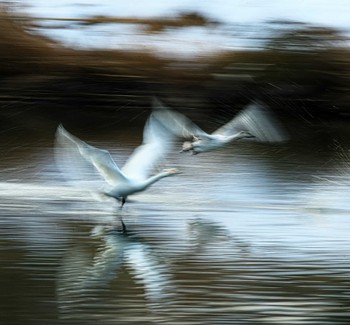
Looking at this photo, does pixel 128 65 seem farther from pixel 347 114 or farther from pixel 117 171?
pixel 117 171

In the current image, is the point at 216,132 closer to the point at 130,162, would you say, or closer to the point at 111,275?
the point at 130,162

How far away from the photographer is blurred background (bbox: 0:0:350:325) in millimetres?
8633

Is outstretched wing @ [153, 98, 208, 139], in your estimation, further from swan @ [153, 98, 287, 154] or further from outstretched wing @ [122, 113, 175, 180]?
outstretched wing @ [122, 113, 175, 180]

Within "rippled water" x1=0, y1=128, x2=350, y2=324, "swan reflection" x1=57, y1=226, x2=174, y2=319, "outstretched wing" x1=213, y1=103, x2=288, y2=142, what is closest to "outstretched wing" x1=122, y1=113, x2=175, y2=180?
"rippled water" x1=0, y1=128, x2=350, y2=324

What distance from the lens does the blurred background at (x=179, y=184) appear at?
8633mm

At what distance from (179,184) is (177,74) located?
1244 centimetres

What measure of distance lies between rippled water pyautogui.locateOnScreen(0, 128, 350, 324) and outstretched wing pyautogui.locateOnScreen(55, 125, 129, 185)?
1.41 feet

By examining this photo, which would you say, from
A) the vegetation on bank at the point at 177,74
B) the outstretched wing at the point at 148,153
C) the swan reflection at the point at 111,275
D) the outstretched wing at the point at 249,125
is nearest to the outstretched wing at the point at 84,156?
the outstretched wing at the point at 148,153

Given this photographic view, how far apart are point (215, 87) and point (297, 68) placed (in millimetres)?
1875

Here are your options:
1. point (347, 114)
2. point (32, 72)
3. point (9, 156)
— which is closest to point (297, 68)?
point (347, 114)

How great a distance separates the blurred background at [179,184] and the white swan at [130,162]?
0.29 m

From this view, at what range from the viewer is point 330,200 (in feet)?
49.0

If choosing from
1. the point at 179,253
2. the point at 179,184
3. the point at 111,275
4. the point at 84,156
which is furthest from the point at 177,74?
the point at 111,275

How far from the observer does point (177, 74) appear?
28.8 m
